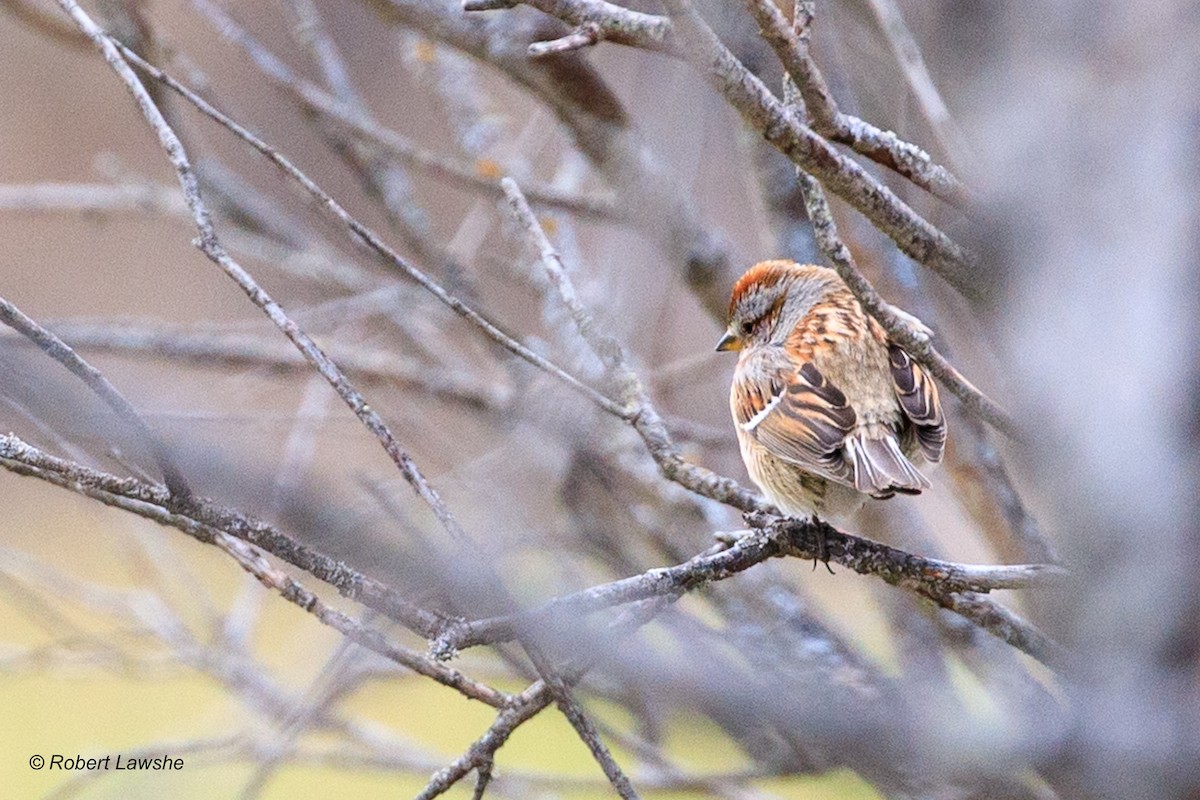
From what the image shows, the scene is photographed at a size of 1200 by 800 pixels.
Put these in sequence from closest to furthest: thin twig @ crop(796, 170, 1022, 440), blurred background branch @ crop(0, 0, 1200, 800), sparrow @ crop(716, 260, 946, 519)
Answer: blurred background branch @ crop(0, 0, 1200, 800) → thin twig @ crop(796, 170, 1022, 440) → sparrow @ crop(716, 260, 946, 519)

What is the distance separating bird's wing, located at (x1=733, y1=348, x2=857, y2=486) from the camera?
2354mm

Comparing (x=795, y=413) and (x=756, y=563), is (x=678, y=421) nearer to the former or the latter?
(x=795, y=413)

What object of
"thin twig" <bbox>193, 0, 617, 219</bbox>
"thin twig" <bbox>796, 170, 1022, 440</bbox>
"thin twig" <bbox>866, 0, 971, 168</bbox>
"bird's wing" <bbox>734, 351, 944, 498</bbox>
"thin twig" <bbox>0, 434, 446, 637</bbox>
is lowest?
"thin twig" <bbox>0, 434, 446, 637</bbox>

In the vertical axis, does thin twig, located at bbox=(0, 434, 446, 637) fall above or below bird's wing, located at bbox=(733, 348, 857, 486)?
below

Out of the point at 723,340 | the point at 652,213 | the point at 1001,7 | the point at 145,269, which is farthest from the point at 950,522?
the point at 145,269

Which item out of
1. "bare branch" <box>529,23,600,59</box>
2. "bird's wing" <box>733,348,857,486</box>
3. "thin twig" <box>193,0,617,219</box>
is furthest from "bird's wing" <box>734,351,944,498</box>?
"bare branch" <box>529,23,600,59</box>

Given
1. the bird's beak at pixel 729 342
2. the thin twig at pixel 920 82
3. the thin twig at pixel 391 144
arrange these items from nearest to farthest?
the thin twig at pixel 920 82 → the thin twig at pixel 391 144 → the bird's beak at pixel 729 342

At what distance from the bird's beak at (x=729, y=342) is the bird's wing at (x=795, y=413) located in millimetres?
84

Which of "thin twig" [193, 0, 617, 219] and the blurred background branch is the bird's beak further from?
"thin twig" [193, 0, 617, 219]

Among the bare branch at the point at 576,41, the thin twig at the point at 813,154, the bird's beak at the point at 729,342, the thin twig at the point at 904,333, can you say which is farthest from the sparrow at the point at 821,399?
the bare branch at the point at 576,41

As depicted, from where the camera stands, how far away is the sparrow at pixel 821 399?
2334mm

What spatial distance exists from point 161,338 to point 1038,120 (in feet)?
7.29

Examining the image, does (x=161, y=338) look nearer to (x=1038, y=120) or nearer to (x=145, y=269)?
(x=1038, y=120)

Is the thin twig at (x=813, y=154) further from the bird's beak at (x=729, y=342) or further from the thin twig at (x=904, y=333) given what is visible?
the bird's beak at (x=729, y=342)
